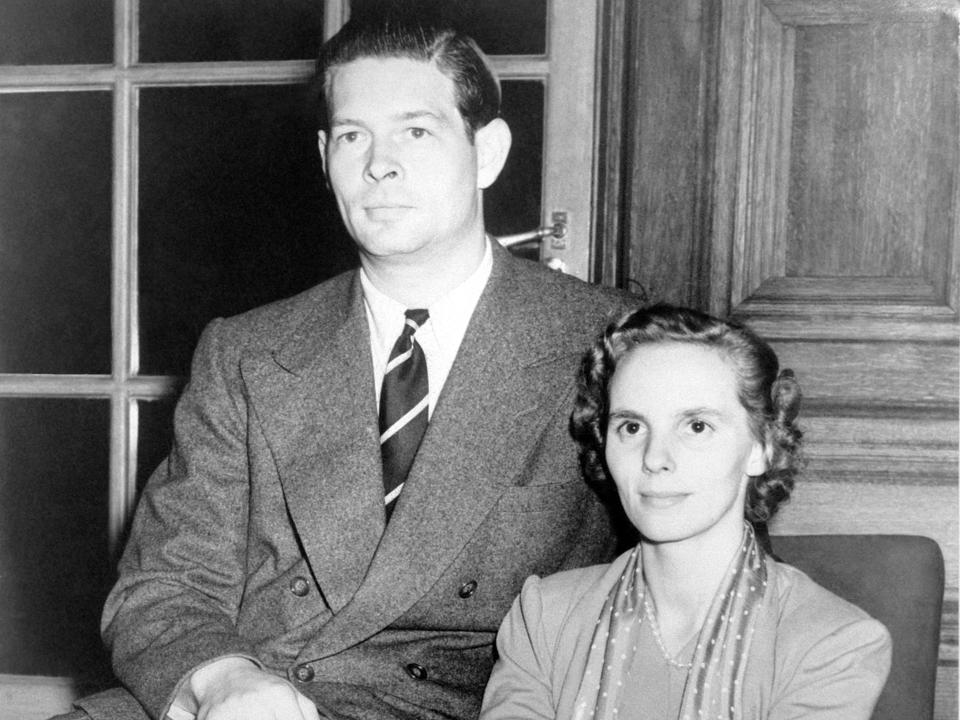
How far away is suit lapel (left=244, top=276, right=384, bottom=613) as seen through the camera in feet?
5.06

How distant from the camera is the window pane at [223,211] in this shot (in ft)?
8.00

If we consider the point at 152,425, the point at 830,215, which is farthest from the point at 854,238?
the point at 152,425

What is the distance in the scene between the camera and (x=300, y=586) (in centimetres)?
156

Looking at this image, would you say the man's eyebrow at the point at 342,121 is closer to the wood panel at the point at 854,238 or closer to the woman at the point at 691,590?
the woman at the point at 691,590

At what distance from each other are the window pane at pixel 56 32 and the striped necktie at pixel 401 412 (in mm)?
1318

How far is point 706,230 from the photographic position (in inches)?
82.4

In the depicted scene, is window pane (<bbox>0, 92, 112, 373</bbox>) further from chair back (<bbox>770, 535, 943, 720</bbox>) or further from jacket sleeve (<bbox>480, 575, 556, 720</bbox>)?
chair back (<bbox>770, 535, 943, 720</bbox>)

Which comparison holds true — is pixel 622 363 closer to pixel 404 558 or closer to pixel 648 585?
pixel 648 585

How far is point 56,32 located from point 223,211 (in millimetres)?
574

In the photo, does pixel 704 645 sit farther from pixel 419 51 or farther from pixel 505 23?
pixel 505 23

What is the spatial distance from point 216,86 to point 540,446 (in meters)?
1.29

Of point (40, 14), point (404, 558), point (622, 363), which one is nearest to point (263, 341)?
point (404, 558)

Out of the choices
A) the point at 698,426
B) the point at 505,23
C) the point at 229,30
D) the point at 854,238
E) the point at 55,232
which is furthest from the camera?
the point at 55,232

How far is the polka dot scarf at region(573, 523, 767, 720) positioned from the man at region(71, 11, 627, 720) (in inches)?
7.2
